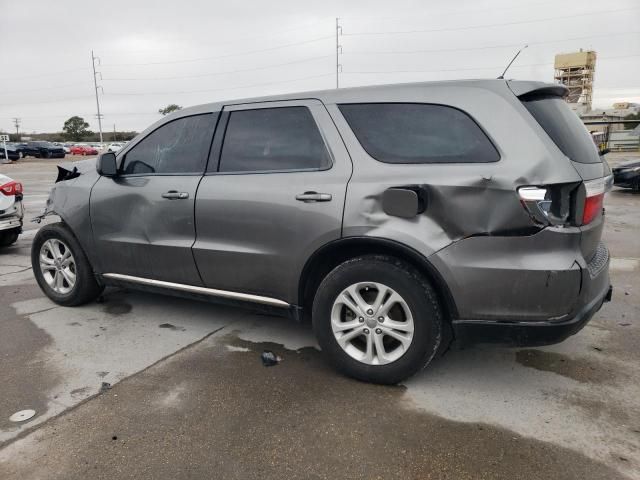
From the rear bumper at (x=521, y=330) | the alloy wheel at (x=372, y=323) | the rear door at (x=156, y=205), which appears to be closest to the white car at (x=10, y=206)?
the rear door at (x=156, y=205)

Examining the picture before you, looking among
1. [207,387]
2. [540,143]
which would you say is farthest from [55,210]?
[540,143]

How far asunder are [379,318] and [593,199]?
4.43 feet

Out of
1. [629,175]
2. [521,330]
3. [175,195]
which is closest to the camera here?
[521,330]

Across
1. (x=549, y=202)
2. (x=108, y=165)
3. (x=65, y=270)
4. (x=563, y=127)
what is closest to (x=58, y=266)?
(x=65, y=270)

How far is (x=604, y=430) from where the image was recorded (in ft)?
8.61

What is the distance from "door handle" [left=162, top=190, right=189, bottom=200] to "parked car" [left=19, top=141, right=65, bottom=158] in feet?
154

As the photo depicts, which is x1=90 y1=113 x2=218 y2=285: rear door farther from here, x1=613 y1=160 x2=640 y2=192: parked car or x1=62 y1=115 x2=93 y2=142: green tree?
x1=62 y1=115 x2=93 y2=142: green tree

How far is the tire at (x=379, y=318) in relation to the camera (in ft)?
9.50

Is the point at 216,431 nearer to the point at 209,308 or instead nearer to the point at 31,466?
the point at 31,466

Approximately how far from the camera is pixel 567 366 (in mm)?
3363

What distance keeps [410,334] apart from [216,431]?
3.90 ft

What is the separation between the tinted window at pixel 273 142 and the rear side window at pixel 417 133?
0.29 meters

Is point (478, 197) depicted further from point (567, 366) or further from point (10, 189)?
point (10, 189)

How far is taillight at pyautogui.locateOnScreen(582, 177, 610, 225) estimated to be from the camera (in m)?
2.72
